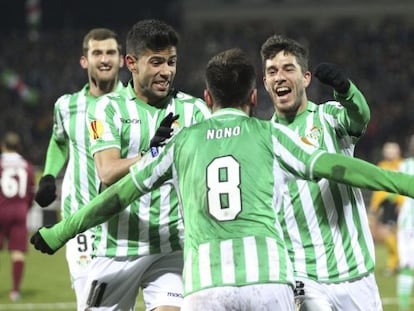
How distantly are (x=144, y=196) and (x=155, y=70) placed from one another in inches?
30.8

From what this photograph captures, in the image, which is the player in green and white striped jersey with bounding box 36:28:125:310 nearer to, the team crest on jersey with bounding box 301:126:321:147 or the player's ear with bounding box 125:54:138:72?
the player's ear with bounding box 125:54:138:72

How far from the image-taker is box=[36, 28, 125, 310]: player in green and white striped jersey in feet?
24.2

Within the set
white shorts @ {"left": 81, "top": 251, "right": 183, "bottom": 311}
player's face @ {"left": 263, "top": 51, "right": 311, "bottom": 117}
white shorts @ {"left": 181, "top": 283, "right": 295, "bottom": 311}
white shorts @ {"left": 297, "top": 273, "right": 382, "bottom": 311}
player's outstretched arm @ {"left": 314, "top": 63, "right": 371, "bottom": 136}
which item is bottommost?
white shorts @ {"left": 181, "top": 283, "right": 295, "bottom": 311}

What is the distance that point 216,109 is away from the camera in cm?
489

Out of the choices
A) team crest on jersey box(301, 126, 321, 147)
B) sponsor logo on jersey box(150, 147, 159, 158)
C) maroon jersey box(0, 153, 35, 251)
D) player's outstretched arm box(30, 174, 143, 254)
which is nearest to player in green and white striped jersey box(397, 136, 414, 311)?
maroon jersey box(0, 153, 35, 251)

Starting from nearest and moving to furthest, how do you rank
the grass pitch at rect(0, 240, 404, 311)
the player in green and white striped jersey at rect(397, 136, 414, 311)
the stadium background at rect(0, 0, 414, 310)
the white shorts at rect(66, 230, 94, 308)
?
the white shorts at rect(66, 230, 94, 308)
the player in green and white striped jersey at rect(397, 136, 414, 311)
the grass pitch at rect(0, 240, 404, 311)
the stadium background at rect(0, 0, 414, 310)

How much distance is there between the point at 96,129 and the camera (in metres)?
6.18

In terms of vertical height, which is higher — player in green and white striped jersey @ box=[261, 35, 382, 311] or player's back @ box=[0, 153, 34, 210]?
player's back @ box=[0, 153, 34, 210]

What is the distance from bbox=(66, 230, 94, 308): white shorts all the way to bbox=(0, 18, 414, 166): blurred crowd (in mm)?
18883

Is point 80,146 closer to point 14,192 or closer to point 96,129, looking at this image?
point 96,129

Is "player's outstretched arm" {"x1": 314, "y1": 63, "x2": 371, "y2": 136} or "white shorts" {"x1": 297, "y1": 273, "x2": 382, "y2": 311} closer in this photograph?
"player's outstretched arm" {"x1": 314, "y1": 63, "x2": 371, "y2": 136}

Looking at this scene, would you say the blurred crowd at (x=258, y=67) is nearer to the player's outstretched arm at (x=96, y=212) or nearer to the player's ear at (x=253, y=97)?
the player's outstretched arm at (x=96, y=212)

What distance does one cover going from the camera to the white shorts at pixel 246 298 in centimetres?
465

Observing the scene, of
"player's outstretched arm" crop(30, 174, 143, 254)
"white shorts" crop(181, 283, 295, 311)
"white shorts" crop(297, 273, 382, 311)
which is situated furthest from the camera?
"white shorts" crop(297, 273, 382, 311)
